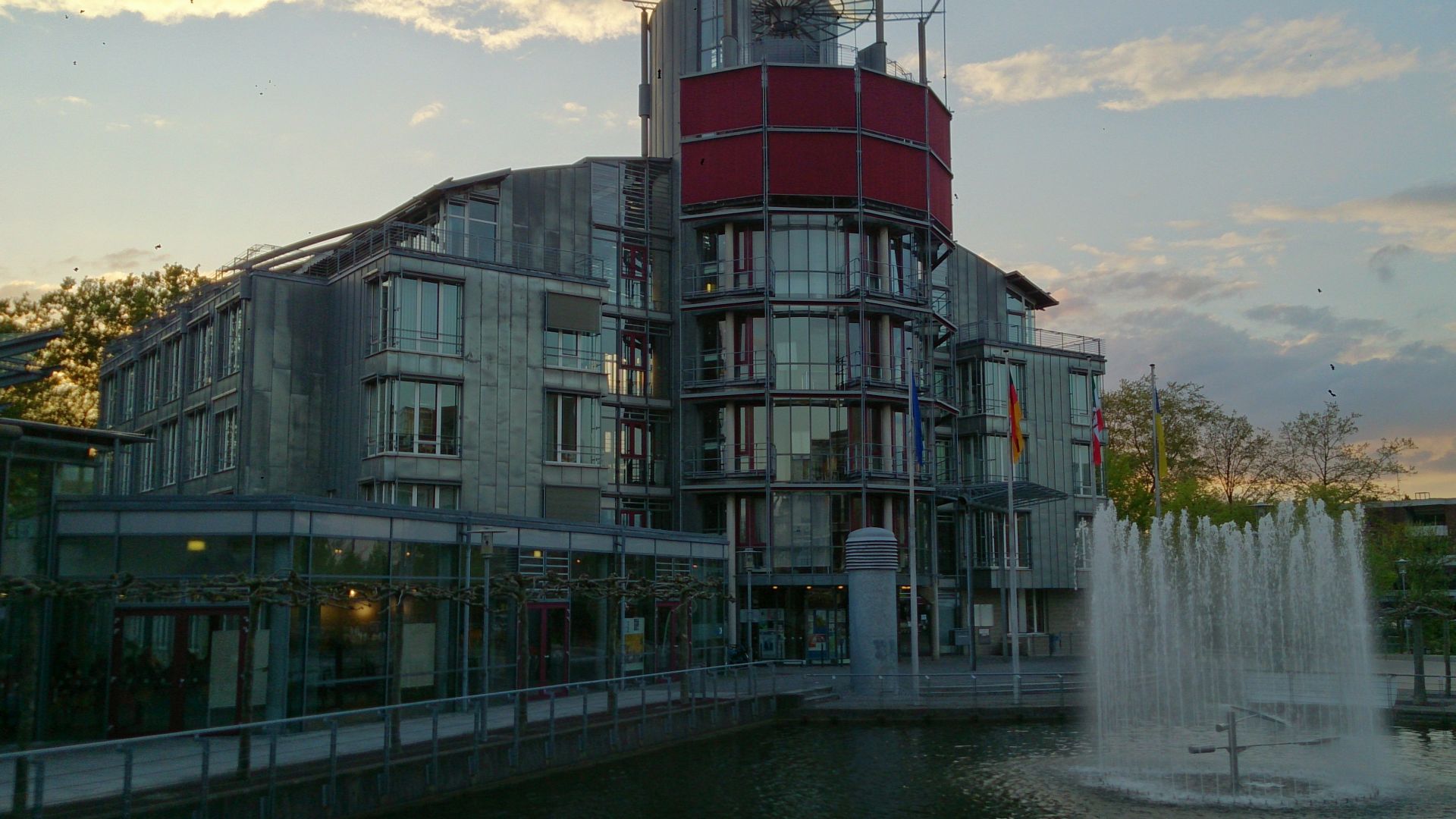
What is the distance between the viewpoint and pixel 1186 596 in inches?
2179

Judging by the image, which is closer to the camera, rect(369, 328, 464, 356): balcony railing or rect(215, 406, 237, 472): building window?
rect(369, 328, 464, 356): balcony railing

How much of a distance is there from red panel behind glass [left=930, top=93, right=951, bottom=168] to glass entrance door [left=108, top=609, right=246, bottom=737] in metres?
45.8

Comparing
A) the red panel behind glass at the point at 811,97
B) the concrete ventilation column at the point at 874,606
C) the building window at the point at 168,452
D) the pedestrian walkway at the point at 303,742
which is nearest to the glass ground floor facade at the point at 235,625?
the pedestrian walkway at the point at 303,742

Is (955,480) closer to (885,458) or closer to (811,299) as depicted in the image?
(885,458)

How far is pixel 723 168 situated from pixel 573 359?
1572cm

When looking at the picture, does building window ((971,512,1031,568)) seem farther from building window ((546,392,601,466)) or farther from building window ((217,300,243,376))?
building window ((217,300,243,376))

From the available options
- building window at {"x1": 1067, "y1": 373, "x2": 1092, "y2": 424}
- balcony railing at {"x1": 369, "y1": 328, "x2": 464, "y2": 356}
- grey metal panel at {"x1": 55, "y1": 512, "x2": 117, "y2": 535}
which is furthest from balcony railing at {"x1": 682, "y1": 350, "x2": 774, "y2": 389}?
grey metal panel at {"x1": 55, "y1": 512, "x2": 117, "y2": 535}

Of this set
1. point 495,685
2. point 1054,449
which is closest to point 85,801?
point 495,685

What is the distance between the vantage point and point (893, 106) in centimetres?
6438

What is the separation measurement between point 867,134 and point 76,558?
42.5 m

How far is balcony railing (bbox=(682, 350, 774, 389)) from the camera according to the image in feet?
203

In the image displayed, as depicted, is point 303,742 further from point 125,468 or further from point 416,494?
point 125,468

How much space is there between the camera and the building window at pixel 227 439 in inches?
Result: 1983

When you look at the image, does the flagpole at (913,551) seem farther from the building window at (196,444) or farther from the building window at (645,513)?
the building window at (196,444)
